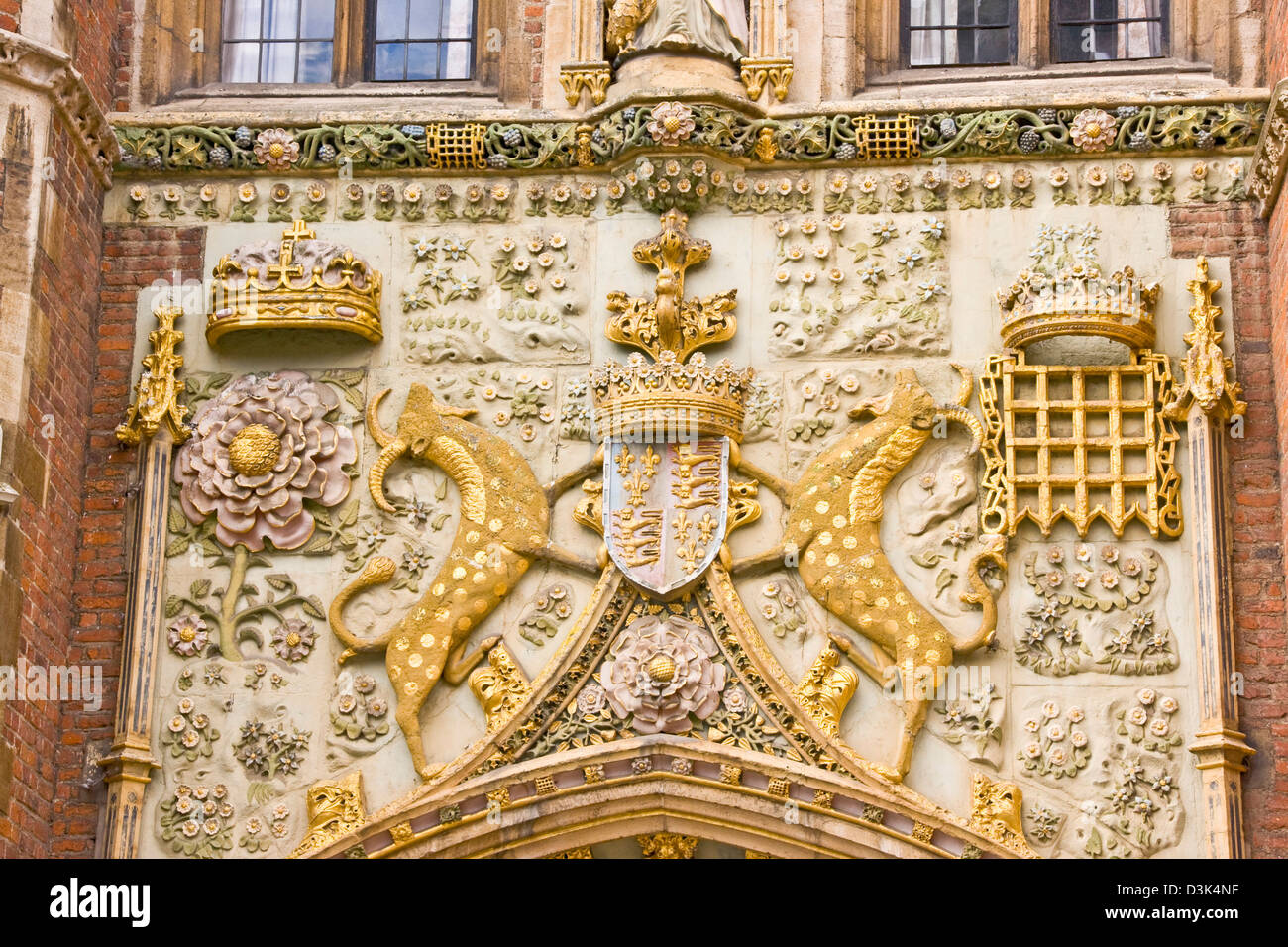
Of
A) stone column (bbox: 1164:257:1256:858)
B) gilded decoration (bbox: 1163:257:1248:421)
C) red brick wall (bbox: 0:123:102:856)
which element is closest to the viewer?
stone column (bbox: 1164:257:1256:858)

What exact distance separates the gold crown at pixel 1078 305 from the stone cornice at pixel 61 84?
15.0 ft

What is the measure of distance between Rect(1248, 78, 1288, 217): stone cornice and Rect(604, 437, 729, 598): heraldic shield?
289cm

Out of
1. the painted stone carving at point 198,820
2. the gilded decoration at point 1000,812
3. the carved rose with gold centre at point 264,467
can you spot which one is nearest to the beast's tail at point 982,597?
the gilded decoration at point 1000,812

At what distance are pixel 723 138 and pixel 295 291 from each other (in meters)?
2.27

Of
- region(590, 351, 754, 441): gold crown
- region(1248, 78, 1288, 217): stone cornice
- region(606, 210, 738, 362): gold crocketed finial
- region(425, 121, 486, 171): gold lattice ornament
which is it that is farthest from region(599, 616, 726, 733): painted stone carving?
region(1248, 78, 1288, 217): stone cornice

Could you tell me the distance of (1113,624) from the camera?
14.1 meters

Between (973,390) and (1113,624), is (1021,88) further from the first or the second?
(1113,624)

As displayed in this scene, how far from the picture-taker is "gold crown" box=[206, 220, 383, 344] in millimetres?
14844

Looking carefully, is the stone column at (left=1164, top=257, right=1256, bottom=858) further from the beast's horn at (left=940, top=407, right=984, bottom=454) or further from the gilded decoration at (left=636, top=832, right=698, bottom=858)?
the gilded decoration at (left=636, top=832, right=698, bottom=858)

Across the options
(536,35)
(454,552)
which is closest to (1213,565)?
(454,552)

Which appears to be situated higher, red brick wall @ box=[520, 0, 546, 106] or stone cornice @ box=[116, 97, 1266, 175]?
red brick wall @ box=[520, 0, 546, 106]

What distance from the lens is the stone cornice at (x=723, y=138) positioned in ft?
48.7

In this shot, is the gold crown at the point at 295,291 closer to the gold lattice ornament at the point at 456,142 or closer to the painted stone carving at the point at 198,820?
the gold lattice ornament at the point at 456,142

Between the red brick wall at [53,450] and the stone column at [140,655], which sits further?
the stone column at [140,655]
